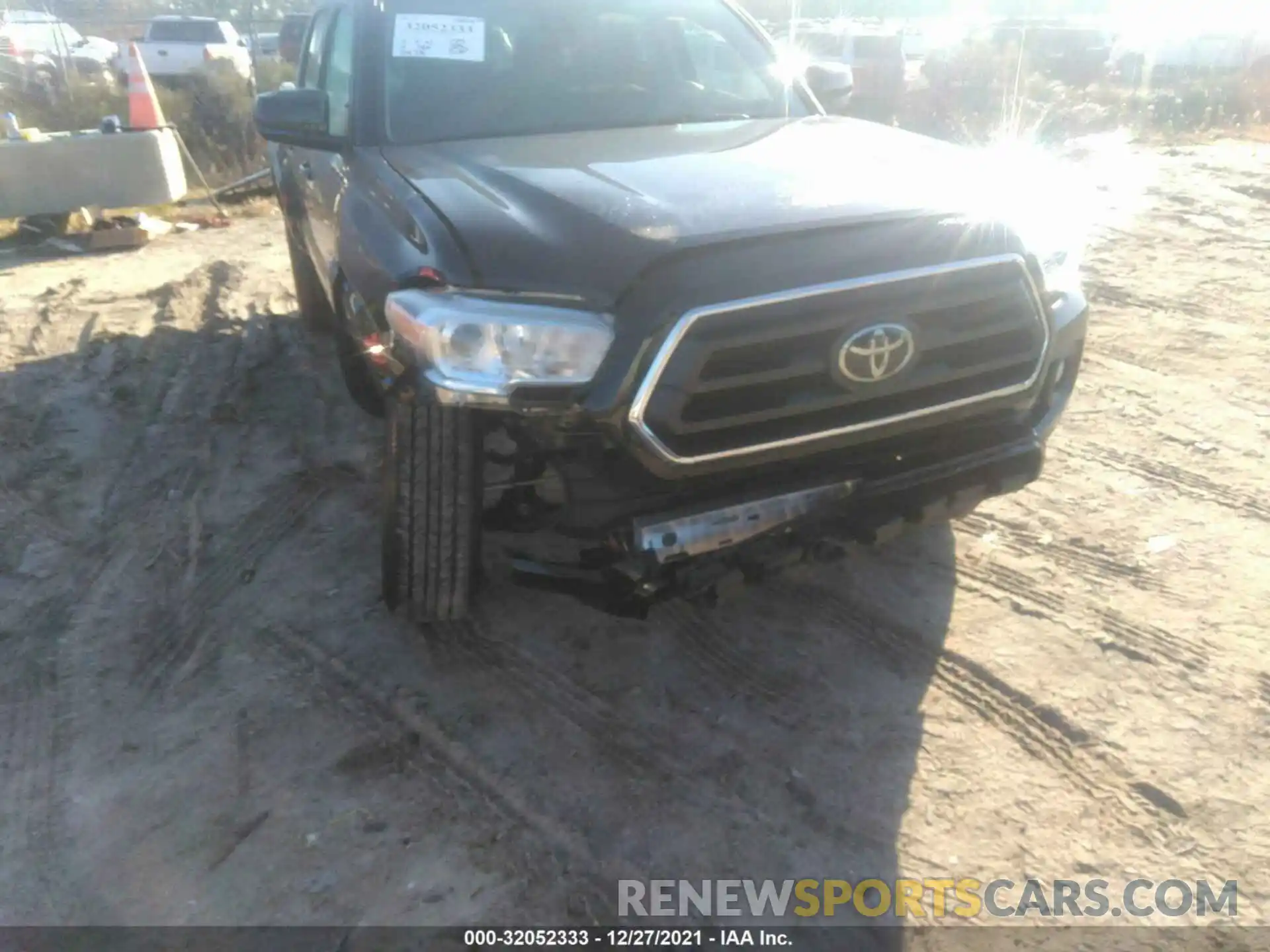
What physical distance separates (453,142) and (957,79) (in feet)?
52.3

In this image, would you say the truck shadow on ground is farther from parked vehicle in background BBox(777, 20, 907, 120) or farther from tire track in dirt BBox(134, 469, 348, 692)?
parked vehicle in background BBox(777, 20, 907, 120)

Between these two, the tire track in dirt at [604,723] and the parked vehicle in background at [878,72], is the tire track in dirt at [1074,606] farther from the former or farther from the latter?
the parked vehicle in background at [878,72]

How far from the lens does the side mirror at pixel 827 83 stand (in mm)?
3984

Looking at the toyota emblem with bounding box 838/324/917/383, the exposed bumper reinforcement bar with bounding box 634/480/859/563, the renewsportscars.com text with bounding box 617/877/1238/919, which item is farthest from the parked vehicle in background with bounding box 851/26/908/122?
the renewsportscars.com text with bounding box 617/877/1238/919

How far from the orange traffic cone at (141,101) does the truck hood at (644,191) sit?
700 cm

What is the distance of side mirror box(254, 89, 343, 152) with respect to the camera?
128 inches

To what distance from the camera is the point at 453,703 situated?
271 cm

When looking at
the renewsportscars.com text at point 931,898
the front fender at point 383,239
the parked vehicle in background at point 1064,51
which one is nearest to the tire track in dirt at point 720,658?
the renewsportscars.com text at point 931,898

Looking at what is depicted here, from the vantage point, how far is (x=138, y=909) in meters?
2.14

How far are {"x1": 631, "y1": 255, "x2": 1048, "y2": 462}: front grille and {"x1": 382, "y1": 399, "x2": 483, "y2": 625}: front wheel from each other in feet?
2.02

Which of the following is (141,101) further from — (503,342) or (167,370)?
(503,342)

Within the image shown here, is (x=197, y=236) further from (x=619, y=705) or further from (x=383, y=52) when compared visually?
(x=619, y=705)

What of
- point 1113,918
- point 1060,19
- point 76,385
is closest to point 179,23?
point 76,385

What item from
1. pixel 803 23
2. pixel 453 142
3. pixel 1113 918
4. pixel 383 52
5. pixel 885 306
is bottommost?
pixel 1113 918
